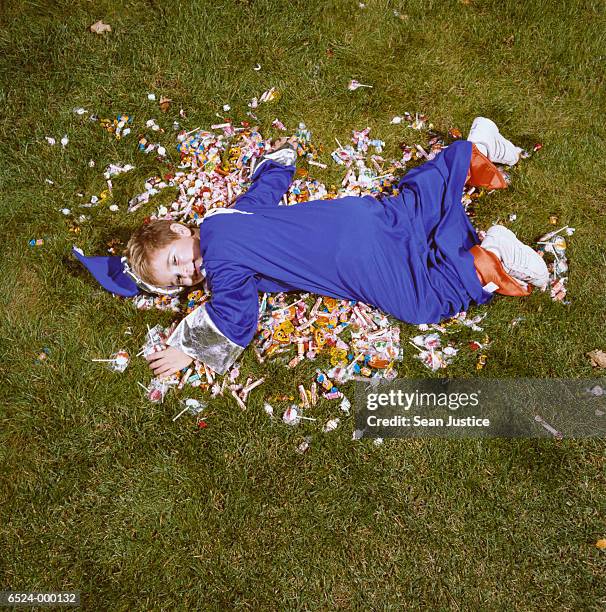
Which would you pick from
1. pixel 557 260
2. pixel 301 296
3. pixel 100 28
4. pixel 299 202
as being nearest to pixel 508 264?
pixel 557 260

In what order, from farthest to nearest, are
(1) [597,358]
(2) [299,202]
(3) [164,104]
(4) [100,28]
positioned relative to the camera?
(4) [100,28] < (3) [164,104] < (2) [299,202] < (1) [597,358]

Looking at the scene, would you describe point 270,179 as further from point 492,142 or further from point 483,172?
point 492,142

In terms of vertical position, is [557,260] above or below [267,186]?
below

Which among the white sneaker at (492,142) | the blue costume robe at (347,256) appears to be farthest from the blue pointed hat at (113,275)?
the white sneaker at (492,142)

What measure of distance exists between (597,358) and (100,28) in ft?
21.7

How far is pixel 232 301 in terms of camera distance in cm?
438

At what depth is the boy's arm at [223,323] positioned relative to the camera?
439 centimetres

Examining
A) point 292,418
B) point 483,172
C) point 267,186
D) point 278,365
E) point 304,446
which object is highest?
point 483,172

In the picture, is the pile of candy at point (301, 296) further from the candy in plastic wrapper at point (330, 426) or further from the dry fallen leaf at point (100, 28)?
the dry fallen leaf at point (100, 28)

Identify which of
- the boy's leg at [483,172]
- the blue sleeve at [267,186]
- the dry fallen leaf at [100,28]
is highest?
the dry fallen leaf at [100,28]

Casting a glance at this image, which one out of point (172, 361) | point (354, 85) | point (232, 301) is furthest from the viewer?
point (354, 85)

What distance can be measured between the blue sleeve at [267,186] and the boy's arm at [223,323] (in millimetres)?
804

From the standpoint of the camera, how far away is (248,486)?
462cm

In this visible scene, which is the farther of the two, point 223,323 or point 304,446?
point 304,446
